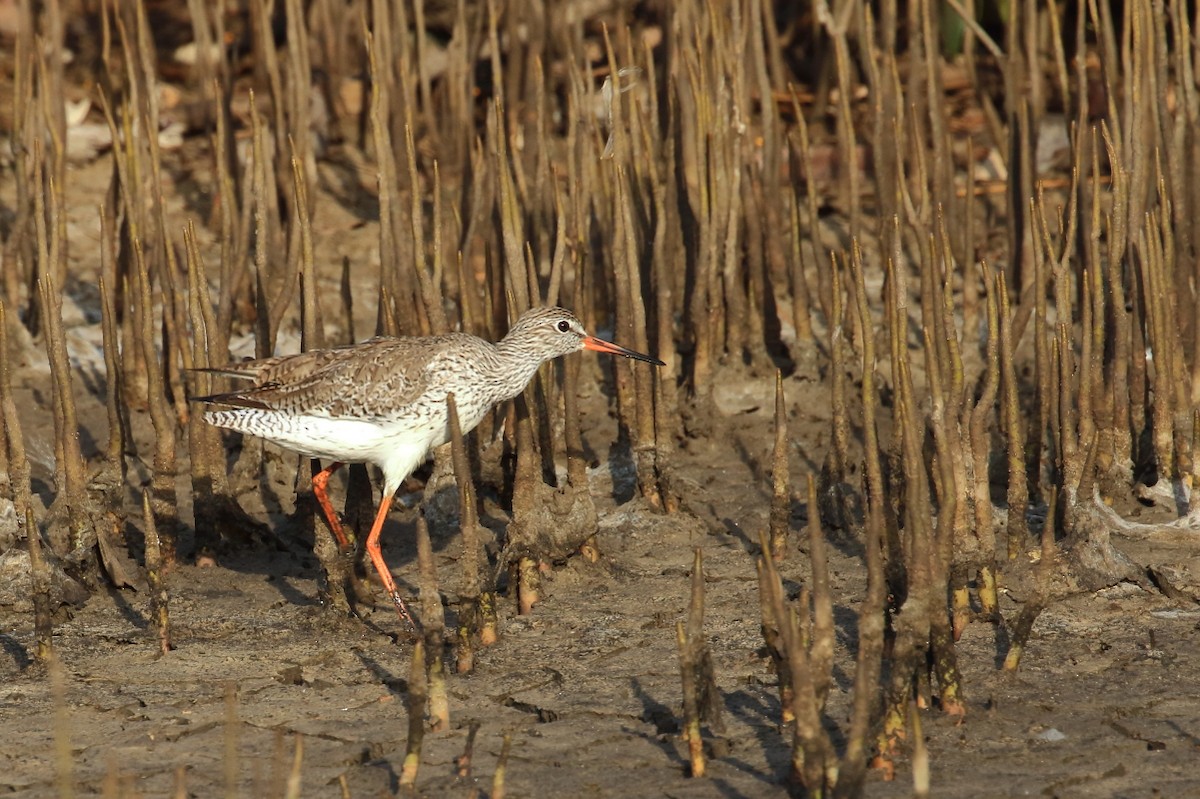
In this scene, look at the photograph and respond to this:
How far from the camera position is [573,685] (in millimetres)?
5195

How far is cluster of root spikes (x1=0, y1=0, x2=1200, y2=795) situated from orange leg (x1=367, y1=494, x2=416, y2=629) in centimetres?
16

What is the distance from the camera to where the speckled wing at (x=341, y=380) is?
5945 mm

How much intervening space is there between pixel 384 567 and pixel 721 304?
7.53 feet

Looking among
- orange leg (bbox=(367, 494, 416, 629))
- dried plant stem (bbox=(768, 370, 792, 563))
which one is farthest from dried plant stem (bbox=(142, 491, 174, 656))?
dried plant stem (bbox=(768, 370, 792, 563))

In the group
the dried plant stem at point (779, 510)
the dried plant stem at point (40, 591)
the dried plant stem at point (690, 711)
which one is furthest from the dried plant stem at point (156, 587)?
the dried plant stem at point (779, 510)

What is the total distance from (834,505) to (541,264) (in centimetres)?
190

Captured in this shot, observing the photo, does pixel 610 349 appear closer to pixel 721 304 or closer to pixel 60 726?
pixel 721 304

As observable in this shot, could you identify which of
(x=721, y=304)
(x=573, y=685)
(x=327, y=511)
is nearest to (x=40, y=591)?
(x=327, y=511)

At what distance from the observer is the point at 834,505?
6.38 meters

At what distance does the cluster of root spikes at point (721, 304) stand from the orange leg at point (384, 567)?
16 cm

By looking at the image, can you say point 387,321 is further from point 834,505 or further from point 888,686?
point 888,686

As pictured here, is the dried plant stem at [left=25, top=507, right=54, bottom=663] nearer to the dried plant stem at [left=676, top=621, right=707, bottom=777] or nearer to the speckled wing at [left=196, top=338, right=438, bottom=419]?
the speckled wing at [left=196, top=338, right=438, bottom=419]

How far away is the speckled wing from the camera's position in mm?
5945

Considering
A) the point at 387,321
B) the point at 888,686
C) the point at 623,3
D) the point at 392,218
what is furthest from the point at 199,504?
the point at 623,3
